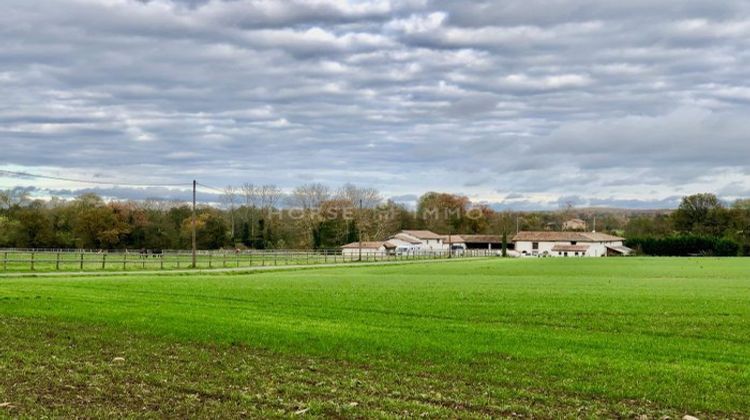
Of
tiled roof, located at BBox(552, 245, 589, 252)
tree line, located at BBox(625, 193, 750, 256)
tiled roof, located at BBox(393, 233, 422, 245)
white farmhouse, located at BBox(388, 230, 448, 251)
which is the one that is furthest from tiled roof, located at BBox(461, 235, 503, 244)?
tree line, located at BBox(625, 193, 750, 256)

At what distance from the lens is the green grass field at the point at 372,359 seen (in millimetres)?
9391

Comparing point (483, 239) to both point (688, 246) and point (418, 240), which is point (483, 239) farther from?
point (688, 246)

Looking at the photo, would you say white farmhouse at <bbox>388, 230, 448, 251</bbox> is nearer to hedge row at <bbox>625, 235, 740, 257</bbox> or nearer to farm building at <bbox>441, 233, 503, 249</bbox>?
farm building at <bbox>441, 233, 503, 249</bbox>

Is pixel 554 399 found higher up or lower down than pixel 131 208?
lower down

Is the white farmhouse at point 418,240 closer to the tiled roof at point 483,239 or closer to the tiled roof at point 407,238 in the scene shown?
the tiled roof at point 407,238

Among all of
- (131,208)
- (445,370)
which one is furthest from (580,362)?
(131,208)

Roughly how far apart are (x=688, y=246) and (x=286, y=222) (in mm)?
78661

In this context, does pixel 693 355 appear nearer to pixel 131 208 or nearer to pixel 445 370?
pixel 445 370

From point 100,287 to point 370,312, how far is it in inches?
569

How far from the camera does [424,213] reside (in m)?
187

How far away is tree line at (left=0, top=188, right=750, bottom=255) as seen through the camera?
118125 millimetres

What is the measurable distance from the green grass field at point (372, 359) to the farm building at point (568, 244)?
150m

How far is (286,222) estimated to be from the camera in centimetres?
14300

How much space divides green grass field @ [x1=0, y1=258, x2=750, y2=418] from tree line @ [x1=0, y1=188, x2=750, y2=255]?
296 feet
